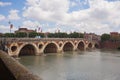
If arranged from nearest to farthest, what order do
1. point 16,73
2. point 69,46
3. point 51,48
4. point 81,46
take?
point 16,73, point 51,48, point 69,46, point 81,46

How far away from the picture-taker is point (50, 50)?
251ft

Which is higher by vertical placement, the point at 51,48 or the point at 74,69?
the point at 51,48

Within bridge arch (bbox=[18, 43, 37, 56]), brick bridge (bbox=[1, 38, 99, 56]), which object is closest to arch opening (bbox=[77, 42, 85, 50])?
brick bridge (bbox=[1, 38, 99, 56])

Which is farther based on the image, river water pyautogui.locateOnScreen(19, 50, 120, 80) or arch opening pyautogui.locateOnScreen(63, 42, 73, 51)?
arch opening pyautogui.locateOnScreen(63, 42, 73, 51)

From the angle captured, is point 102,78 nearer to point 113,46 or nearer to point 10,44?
point 10,44

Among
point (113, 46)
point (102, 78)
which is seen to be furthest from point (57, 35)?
point (102, 78)

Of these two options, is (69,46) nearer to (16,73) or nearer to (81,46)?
(81,46)

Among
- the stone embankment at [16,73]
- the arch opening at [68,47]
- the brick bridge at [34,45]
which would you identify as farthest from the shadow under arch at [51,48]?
the stone embankment at [16,73]

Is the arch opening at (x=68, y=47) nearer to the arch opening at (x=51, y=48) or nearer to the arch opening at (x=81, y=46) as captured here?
the arch opening at (x=81, y=46)

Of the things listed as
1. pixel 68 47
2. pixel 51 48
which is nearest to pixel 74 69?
pixel 51 48

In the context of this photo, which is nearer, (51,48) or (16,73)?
(16,73)

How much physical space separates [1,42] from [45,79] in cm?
2533

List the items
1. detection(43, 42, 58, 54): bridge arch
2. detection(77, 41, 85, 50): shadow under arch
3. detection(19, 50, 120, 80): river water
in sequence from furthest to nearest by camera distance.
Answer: detection(77, 41, 85, 50): shadow under arch
detection(43, 42, 58, 54): bridge arch
detection(19, 50, 120, 80): river water

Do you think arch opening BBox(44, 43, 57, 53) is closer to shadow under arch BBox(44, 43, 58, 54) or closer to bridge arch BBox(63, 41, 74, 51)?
shadow under arch BBox(44, 43, 58, 54)
